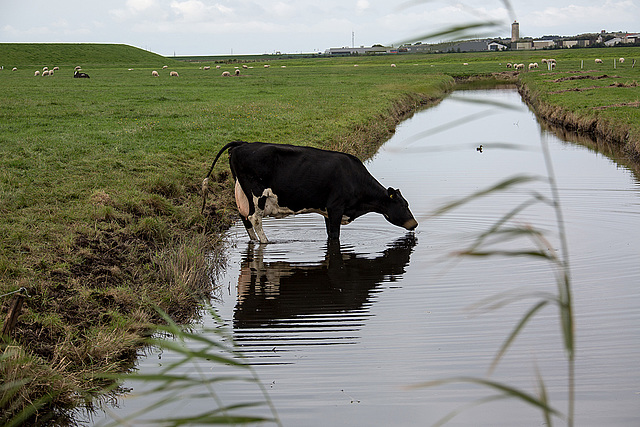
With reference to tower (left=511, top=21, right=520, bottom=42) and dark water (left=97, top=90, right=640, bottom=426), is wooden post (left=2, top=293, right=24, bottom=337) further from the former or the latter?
tower (left=511, top=21, right=520, bottom=42)

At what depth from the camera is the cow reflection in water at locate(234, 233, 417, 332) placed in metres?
9.32

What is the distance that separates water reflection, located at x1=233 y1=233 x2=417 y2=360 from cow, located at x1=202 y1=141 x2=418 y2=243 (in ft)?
1.95

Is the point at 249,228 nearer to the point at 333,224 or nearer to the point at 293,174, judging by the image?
the point at 293,174

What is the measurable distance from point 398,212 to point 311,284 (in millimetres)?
3340

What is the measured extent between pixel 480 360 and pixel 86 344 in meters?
3.76

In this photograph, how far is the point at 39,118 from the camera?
26.2 m

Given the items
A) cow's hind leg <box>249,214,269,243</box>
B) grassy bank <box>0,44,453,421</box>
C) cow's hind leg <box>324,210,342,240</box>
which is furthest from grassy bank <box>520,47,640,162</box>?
cow's hind leg <box>249,214,269,243</box>

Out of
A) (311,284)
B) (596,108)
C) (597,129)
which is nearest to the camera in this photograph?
(311,284)

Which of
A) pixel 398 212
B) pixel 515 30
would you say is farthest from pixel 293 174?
pixel 515 30

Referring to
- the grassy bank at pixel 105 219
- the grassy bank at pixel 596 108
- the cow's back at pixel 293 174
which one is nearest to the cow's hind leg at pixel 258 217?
the cow's back at pixel 293 174

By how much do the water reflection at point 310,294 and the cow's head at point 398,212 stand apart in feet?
0.95

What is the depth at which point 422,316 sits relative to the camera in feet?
29.8

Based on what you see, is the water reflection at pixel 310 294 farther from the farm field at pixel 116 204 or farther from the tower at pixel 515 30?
the tower at pixel 515 30

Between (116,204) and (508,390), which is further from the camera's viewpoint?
(116,204)
